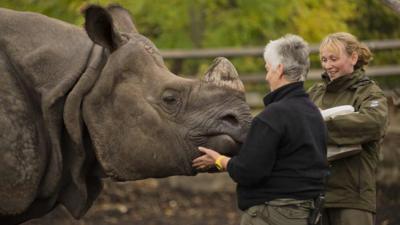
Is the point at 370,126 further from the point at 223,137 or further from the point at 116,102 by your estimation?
the point at 116,102

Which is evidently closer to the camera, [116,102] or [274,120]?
[274,120]

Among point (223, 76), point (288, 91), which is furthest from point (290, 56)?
point (223, 76)

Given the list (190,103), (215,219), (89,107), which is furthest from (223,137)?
(215,219)

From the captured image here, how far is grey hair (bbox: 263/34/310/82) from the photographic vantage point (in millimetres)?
6082

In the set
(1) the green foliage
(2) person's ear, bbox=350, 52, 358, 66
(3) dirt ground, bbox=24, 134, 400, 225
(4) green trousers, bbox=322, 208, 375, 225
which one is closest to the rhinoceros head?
(2) person's ear, bbox=350, 52, 358, 66

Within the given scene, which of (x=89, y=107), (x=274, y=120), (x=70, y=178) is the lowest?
(x=70, y=178)

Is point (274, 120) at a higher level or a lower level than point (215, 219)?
higher

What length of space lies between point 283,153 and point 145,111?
0.90 metres

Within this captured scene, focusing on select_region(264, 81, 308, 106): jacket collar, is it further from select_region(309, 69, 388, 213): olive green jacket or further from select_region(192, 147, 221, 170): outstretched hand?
select_region(309, 69, 388, 213): olive green jacket

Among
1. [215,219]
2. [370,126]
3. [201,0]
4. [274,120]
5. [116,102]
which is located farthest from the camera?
[201,0]

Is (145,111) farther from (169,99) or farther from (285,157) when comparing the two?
(285,157)

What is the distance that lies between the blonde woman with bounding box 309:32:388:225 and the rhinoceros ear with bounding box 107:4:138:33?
130cm

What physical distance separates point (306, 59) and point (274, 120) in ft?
1.42

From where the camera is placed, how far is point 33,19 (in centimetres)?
662
